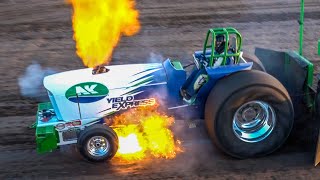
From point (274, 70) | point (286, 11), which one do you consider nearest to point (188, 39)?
point (286, 11)

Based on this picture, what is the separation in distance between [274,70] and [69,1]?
31.4ft

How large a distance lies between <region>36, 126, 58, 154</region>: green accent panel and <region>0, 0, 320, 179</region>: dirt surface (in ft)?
0.95

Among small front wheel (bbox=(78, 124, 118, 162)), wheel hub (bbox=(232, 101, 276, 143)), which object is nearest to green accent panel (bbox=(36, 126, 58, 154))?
small front wheel (bbox=(78, 124, 118, 162))

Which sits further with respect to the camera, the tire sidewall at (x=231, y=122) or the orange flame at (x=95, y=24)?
the orange flame at (x=95, y=24)

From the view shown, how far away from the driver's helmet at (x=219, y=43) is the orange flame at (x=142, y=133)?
1133mm

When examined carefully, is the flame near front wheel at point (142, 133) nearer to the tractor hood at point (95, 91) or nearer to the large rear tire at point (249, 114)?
the tractor hood at point (95, 91)

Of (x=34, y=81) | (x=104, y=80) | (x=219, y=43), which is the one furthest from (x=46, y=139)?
(x=34, y=81)

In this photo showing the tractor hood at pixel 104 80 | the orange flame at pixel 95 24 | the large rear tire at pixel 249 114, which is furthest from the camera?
the orange flame at pixel 95 24

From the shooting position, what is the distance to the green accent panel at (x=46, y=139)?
6.78 metres

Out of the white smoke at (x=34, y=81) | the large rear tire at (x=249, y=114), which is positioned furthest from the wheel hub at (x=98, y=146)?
the white smoke at (x=34, y=81)

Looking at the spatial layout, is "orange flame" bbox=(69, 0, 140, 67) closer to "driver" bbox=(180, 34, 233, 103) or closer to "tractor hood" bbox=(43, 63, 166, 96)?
"tractor hood" bbox=(43, 63, 166, 96)

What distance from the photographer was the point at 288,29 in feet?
41.9

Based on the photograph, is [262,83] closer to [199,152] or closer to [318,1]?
[199,152]

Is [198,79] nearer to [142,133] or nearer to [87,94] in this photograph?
[142,133]
